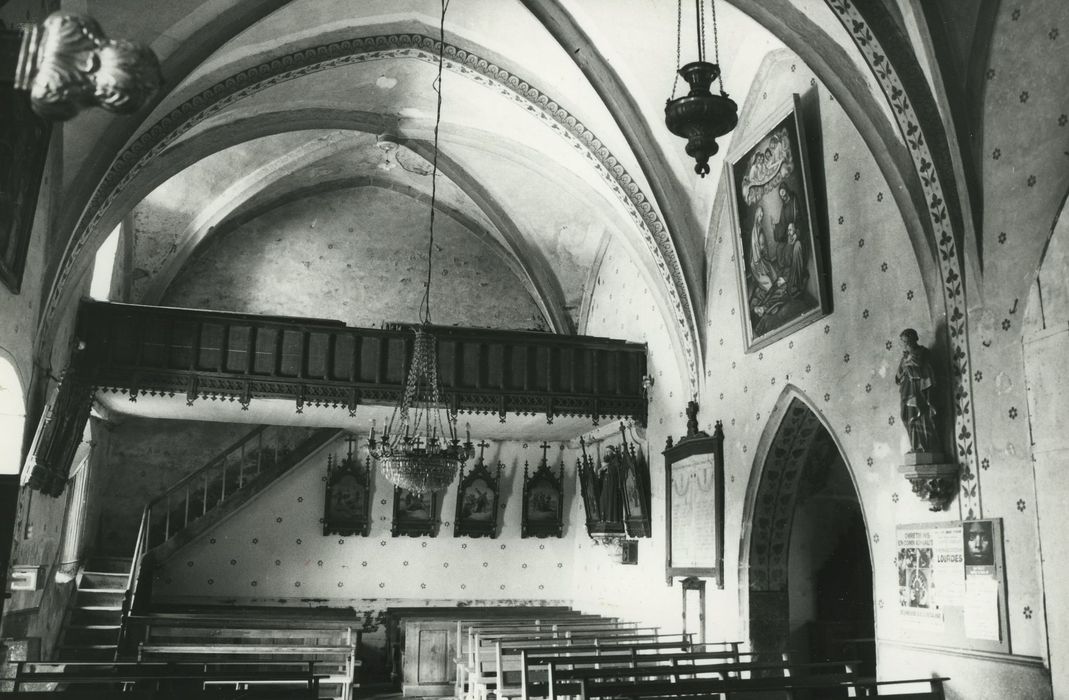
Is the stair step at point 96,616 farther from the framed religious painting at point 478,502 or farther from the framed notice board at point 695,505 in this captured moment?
the framed notice board at point 695,505

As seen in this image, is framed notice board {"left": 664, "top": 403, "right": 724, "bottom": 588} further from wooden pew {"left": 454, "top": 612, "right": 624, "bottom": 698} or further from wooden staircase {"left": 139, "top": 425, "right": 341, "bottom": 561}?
wooden staircase {"left": 139, "top": 425, "right": 341, "bottom": 561}

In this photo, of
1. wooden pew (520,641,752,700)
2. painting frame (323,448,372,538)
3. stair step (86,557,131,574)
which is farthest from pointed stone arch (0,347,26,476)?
painting frame (323,448,372,538)

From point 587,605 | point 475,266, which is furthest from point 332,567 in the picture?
point 475,266

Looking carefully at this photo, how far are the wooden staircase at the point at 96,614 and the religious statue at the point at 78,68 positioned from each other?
11.0 m

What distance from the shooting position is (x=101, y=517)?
49.2ft

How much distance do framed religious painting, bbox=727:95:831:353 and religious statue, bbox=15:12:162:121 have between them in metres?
7.22

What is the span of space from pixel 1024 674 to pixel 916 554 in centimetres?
137

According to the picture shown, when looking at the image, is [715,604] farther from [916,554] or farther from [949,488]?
[949,488]

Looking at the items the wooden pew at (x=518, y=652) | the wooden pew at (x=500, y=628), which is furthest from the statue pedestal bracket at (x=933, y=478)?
the wooden pew at (x=500, y=628)

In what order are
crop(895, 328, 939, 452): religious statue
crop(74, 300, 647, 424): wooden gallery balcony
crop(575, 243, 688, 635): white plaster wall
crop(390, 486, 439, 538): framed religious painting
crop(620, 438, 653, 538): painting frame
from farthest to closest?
1. crop(390, 486, 439, 538): framed religious painting
2. crop(620, 438, 653, 538): painting frame
3. crop(575, 243, 688, 635): white plaster wall
4. crop(74, 300, 647, 424): wooden gallery balcony
5. crop(895, 328, 939, 452): religious statue

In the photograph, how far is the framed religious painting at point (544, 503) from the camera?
53.8 ft

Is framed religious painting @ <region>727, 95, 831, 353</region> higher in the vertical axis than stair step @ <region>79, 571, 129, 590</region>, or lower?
higher

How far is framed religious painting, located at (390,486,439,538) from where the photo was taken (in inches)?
624

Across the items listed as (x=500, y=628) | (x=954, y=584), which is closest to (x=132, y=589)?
(x=500, y=628)
